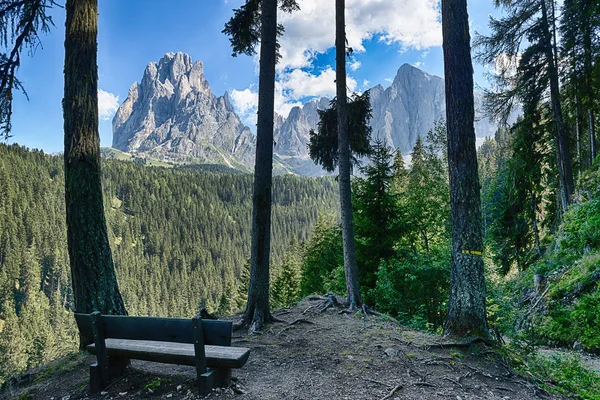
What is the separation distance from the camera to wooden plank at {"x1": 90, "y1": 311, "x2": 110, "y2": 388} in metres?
3.17

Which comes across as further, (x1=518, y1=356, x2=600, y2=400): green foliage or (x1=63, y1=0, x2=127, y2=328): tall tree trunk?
(x1=63, y1=0, x2=127, y2=328): tall tree trunk

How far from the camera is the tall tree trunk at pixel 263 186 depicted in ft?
18.5

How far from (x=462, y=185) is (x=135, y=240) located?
120157mm

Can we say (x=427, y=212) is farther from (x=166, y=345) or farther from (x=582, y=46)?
(x=166, y=345)

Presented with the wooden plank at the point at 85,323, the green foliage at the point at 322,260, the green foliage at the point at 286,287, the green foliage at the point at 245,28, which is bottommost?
the green foliage at the point at 286,287

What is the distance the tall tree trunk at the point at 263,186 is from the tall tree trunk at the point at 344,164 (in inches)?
88.2

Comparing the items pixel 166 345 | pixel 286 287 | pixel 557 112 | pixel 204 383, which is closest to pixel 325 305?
pixel 166 345

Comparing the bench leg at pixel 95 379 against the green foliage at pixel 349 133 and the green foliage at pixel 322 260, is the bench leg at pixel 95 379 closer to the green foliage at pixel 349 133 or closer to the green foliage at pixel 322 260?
the green foliage at pixel 349 133

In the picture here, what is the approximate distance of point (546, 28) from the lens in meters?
11.1

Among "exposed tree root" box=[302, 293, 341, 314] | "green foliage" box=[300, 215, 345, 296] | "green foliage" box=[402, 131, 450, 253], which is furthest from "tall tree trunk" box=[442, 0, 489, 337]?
"green foliage" box=[300, 215, 345, 296]

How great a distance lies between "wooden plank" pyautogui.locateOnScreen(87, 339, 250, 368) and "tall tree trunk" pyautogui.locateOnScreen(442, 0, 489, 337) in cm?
297

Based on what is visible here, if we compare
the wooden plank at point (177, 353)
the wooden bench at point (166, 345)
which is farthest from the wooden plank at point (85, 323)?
the wooden plank at point (177, 353)

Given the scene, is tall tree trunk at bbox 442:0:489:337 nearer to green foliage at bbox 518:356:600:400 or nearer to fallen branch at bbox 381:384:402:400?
green foliage at bbox 518:356:600:400

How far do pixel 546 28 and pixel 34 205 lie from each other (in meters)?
124
